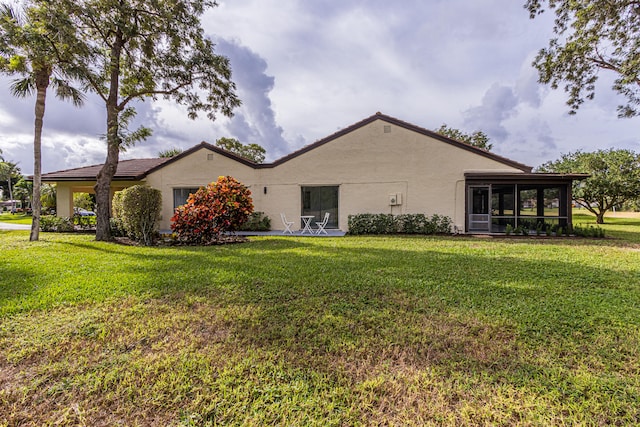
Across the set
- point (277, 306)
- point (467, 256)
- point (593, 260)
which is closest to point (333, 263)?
point (277, 306)

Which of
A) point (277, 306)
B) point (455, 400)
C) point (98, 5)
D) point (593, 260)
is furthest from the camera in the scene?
point (98, 5)

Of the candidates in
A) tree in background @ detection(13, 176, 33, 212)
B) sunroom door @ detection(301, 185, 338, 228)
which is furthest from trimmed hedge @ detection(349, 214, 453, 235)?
tree in background @ detection(13, 176, 33, 212)

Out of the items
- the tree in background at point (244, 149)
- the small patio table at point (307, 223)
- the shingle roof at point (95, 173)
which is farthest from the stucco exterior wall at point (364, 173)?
the tree in background at point (244, 149)

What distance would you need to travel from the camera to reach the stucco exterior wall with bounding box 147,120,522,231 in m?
12.7

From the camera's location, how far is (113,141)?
32.7 feet

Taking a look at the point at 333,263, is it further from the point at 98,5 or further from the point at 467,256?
the point at 98,5

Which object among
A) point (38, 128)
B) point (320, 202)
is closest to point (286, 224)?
point (320, 202)

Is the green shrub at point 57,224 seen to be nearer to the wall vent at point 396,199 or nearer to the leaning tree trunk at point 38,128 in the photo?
the leaning tree trunk at point 38,128

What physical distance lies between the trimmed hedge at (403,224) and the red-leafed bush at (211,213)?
529 cm

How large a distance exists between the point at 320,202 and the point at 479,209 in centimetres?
763

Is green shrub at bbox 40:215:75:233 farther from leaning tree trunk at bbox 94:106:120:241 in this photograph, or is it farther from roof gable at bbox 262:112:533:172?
roof gable at bbox 262:112:533:172

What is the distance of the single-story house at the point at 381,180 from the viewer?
12594 mm

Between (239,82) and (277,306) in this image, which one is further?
(239,82)

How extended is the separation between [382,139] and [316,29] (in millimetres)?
5385
